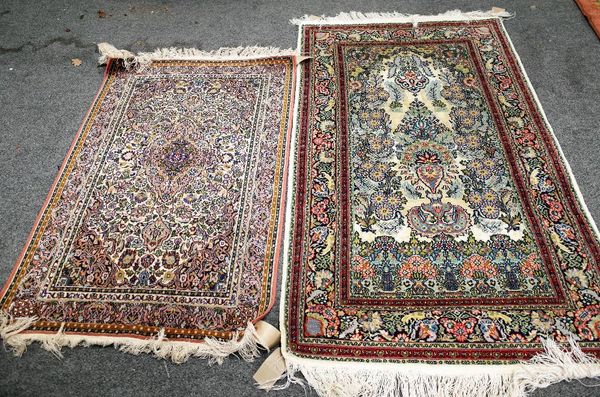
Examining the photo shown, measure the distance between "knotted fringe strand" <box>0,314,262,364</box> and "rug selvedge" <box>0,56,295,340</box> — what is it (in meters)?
0.02

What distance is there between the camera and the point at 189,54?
5.65 ft

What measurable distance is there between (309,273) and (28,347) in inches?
29.7

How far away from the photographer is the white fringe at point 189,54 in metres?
1.70

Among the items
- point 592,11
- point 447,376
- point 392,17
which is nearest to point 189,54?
point 392,17

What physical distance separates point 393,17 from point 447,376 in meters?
1.44

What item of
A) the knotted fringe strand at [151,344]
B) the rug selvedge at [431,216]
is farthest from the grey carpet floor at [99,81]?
the rug selvedge at [431,216]

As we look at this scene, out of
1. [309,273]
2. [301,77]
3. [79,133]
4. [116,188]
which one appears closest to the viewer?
[309,273]

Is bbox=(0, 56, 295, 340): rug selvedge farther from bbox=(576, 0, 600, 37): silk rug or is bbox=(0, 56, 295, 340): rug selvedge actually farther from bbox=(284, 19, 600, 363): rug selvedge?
bbox=(576, 0, 600, 37): silk rug

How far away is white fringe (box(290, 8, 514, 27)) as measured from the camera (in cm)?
177

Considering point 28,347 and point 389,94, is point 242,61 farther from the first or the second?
point 28,347

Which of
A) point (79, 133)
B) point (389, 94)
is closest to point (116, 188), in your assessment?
point (79, 133)

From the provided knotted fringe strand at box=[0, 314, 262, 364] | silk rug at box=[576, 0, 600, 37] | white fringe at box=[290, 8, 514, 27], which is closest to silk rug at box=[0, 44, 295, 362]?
knotted fringe strand at box=[0, 314, 262, 364]

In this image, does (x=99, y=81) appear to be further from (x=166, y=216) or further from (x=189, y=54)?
(x=166, y=216)

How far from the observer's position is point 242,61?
5.55ft
